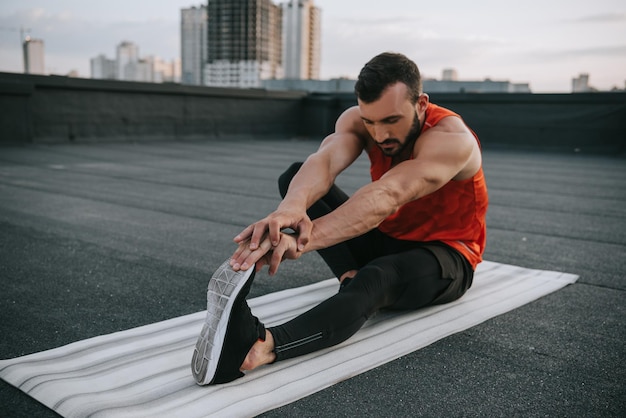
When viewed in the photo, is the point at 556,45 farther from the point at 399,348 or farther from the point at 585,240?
the point at 399,348

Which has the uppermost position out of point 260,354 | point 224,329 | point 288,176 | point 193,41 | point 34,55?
point 193,41

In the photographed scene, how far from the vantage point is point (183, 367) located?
5.24 ft

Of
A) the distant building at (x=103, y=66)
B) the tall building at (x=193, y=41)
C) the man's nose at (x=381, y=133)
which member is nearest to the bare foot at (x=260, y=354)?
the man's nose at (x=381, y=133)

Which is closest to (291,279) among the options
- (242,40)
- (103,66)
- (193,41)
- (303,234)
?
(303,234)

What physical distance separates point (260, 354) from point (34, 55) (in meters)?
34.9

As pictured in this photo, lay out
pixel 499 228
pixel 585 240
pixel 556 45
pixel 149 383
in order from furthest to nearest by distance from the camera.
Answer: pixel 556 45, pixel 499 228, pixel 585 240, pixel 149 383

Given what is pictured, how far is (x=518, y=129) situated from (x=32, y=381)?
38.2 ft

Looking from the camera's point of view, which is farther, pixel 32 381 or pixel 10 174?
pixel 10 174

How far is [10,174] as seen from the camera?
5.90 m

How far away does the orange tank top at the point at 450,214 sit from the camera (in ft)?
6.84

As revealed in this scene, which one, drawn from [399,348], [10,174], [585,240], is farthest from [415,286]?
[10,174]

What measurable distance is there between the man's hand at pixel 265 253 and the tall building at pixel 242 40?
9095 cm

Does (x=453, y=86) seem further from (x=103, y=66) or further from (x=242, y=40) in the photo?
(x=103, y=66)

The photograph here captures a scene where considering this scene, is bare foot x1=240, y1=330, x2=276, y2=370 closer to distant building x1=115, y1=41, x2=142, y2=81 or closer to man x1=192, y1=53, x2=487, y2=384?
man x1=192, y1=53, x2=487, y2=384
